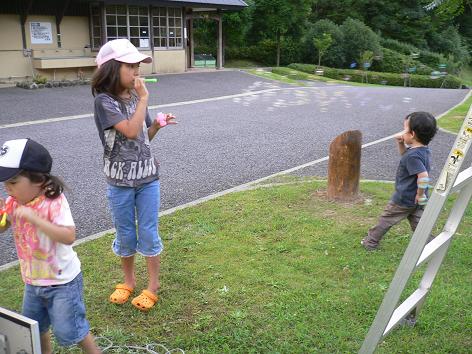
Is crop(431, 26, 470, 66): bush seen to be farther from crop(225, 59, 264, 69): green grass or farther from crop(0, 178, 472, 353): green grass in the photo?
crop(0, 178, 472, 353): green grass

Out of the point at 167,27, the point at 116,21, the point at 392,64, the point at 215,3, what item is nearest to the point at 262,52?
the point at 392,64

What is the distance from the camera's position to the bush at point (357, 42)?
2805 cm

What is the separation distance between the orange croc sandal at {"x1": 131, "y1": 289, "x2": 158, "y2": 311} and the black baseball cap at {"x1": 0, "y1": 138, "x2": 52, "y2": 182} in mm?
1312

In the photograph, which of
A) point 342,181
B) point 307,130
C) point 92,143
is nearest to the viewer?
point 342,181

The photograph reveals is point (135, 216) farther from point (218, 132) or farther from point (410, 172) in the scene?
point (218, 132)

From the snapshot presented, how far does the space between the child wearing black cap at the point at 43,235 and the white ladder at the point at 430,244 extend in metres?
1.40

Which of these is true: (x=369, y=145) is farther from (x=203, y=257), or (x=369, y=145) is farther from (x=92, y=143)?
(x=203, y=257)

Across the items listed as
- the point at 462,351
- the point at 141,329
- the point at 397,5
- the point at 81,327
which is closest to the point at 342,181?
the point at 462,351

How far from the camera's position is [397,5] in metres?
36.1

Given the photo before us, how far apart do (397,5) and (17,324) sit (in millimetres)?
38807

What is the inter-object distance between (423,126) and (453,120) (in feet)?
26.3

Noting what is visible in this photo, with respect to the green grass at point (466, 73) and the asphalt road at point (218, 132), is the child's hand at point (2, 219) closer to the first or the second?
the asphalt road at point (218, 132)

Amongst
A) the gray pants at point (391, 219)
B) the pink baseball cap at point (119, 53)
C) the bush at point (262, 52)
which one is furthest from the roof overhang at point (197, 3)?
the pink baseball cap at point (119, 53)

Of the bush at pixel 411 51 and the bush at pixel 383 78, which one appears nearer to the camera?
the bush at pixel 383 78
